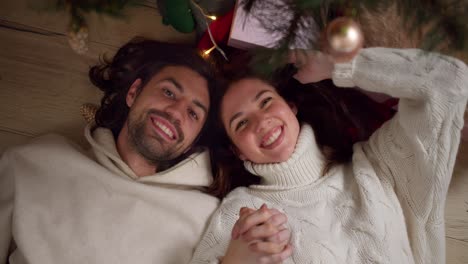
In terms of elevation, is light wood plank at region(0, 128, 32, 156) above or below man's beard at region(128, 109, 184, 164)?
below

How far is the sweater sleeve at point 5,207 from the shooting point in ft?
3.75

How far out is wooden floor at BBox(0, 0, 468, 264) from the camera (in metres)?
1.23

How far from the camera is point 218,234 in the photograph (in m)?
1.12

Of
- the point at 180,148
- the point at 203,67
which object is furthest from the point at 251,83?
the point at 180,148

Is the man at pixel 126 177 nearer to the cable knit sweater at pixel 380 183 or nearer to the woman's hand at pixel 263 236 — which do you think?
the cable knit sweater at pixel 380 183

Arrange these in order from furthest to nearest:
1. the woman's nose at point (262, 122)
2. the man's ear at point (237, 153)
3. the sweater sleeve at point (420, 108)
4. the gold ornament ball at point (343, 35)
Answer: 1. the man's ear at point (237, 153)
2. the woman's nose at point (262, 122)
3. the sweater sleeve at point (420, 108)
4. the gold ornament ball at point (343, 35)

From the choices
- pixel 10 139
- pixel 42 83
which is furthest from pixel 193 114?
pixel 10 139

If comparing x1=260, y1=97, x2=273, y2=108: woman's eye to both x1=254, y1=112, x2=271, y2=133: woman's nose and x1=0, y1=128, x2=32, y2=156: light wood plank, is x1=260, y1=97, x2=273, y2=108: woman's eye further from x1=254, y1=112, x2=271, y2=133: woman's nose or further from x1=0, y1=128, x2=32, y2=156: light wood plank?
x1=0, y1=128, x2=32, y2=156: light wood plank

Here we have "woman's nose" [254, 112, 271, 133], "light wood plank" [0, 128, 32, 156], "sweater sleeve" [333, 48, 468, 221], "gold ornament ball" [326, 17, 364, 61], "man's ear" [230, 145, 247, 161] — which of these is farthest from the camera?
"light wood plank" [0, 128, 32, 156]

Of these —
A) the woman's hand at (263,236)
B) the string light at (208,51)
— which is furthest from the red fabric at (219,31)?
the woman's hand at (263,236)

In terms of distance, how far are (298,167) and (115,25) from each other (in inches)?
26.3

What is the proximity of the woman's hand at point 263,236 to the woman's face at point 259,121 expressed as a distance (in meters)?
0.17

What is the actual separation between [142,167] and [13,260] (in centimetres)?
42

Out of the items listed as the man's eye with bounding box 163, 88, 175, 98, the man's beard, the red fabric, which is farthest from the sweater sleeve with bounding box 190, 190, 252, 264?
the red fabric
